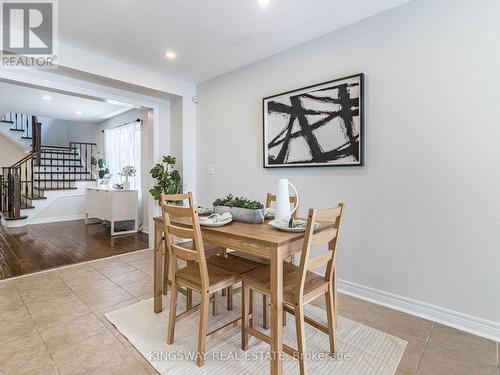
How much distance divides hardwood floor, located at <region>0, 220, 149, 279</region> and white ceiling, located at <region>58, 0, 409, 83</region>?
8.55 ft

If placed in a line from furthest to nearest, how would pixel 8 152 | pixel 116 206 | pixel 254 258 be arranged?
1. pixel 8 152
2. pixel 116 206
3. pixel 254 258

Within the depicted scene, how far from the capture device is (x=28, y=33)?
2.55 m

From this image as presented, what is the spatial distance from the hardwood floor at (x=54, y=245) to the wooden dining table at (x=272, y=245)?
2.77 m

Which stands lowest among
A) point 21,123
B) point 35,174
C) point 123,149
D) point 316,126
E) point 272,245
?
point 272,245

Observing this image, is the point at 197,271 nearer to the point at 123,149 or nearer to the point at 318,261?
the point at 318,261

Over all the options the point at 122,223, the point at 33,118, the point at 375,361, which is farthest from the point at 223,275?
the point at 33,118

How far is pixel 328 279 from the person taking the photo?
1.65 meters

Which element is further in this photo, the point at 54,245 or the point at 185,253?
the point at 54,245

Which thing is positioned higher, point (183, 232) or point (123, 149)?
point (123, 149)

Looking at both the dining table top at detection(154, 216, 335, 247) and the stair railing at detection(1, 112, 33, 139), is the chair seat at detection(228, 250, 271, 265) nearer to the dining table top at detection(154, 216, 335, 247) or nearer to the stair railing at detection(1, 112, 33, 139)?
the dining table top at detection(154, 216, 335, 247)

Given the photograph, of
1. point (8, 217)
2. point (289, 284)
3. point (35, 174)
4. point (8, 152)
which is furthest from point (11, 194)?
point (289, 284)

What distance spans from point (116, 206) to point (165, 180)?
6.17 feet

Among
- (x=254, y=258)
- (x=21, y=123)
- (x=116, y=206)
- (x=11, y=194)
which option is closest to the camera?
(x=254, y=258)

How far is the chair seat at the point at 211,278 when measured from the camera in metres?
1.63
